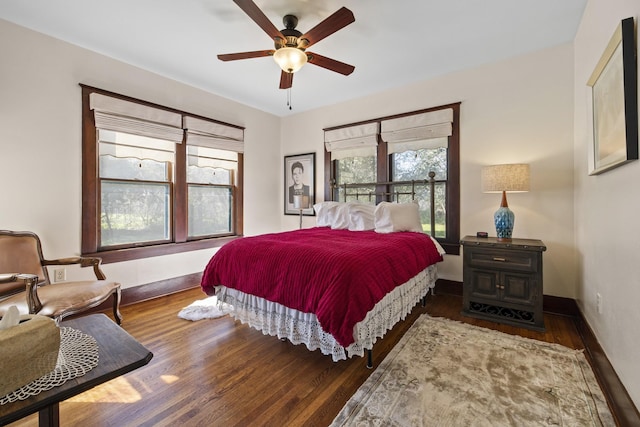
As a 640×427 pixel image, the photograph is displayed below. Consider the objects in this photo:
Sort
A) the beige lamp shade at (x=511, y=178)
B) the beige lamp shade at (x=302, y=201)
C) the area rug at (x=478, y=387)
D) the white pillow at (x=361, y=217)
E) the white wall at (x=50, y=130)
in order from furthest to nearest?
the beige lamp shade at (x=302, y=201)
the white pillow at (x=361, y=217)
the beige lamp shade at (x=511, y=178)
the white wall at (x=50, y=130)
the area rug at (x=478, y=387)

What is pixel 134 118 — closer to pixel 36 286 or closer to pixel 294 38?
pixel 36 286

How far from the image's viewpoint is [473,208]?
11.0ft

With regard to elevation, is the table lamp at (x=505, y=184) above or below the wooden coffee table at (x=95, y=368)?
above

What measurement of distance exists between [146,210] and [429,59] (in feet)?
12.3

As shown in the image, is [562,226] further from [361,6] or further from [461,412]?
[361,6]

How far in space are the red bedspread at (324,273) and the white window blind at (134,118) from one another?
1.93 metres

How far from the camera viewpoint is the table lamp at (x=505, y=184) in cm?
275

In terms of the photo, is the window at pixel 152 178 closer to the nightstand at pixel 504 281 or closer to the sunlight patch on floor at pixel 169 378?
the sunlight patch on floor at pixel 169 378

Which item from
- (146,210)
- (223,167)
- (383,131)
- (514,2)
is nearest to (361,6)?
(514,2)

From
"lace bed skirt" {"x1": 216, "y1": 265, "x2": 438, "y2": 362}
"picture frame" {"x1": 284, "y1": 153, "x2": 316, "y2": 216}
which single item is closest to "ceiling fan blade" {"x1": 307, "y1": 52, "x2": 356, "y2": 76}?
"lace bed skirt" {"x1": 216, "y1": 265, "x2": 438, "y2": 362}

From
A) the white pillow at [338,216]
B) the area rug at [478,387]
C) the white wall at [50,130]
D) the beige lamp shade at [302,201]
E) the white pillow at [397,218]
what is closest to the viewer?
the area rug at [478,387]

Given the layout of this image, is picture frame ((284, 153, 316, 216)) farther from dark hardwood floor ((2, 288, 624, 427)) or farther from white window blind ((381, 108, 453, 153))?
dark hardwood floor ((2, 288, 624, 427))

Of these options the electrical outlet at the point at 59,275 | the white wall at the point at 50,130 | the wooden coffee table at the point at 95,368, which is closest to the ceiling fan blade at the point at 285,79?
the white wall at the point at 50,130

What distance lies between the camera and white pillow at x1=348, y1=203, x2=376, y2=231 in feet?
11.4
